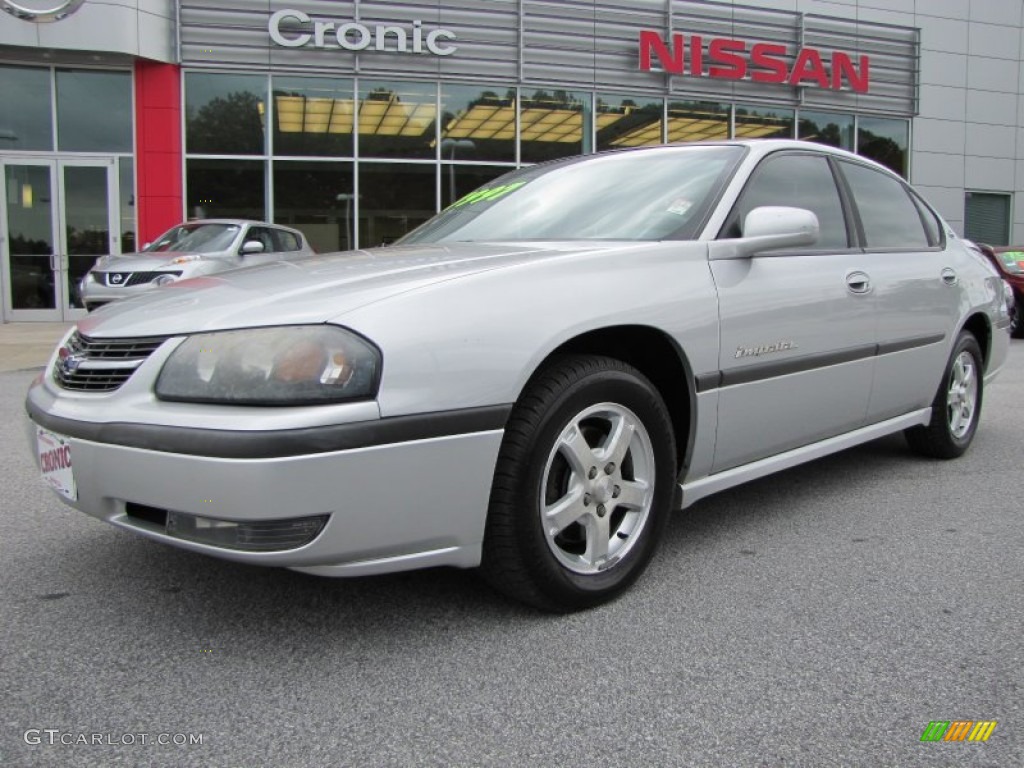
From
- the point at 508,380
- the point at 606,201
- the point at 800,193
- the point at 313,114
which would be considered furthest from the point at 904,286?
the point at 313,114

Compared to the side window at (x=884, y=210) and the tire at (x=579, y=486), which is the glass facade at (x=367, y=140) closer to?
the side window at (x=884, y=210)

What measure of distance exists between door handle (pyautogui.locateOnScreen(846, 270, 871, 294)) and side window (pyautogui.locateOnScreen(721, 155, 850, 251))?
150 millimetres

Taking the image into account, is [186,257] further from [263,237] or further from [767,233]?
[767,233]

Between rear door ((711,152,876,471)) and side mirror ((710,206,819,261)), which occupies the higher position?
side mirror ((710,206,819,261))

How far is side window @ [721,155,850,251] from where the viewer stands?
319cm

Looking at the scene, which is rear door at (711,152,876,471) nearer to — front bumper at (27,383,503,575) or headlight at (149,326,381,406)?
front bumper at (27,383,503,575)

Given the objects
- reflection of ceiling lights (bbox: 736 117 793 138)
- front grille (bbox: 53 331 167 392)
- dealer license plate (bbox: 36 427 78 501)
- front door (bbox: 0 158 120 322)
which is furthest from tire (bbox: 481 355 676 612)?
reflection of ceiling lights (bbox: 736 117 793 138)

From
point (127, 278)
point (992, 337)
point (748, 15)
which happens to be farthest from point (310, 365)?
point (748, 15)

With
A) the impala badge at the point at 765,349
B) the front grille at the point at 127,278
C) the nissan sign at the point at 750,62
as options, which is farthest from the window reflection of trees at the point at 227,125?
the impala badge at the point at 765,349

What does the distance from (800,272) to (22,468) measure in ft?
12.5

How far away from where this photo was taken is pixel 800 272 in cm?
319

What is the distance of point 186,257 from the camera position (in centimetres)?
995

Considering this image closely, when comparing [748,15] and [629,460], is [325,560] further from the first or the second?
[748,15]

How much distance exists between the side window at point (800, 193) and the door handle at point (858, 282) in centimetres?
15
